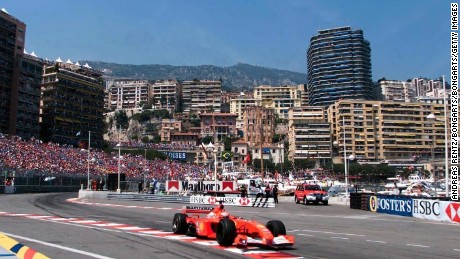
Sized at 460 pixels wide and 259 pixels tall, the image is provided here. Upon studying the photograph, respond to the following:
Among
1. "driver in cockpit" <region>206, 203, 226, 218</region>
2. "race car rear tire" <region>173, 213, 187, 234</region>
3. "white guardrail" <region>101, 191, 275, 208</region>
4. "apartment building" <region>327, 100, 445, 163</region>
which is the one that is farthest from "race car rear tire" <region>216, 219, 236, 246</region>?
"apartment building" <region>327, 100, 445, 163</region>

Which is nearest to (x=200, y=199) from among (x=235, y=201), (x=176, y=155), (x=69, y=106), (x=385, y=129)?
(x=235, y=201)

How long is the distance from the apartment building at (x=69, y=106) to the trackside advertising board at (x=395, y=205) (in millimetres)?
102846

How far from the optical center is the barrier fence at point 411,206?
81.2 feet

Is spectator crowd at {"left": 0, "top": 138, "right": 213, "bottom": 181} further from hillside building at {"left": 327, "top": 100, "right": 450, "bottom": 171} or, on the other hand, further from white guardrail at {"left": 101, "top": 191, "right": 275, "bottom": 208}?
hillside building at {"left": 327, "top": 100, "right": 450, "bottom": 171}

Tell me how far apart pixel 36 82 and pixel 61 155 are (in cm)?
5282

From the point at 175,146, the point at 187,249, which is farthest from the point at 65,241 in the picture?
the point at 175,146


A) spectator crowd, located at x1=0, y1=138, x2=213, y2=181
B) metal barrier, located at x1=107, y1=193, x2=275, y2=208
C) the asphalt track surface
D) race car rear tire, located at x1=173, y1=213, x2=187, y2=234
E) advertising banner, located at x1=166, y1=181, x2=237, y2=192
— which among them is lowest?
metal barrier, located at x1=107, y1=193, x2=275, y2=208

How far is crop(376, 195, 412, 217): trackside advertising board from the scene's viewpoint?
2866 cm

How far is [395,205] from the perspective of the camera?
30141mm

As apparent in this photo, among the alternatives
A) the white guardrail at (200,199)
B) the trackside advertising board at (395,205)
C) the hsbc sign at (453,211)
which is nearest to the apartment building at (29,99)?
the white guardrail at (200,199)

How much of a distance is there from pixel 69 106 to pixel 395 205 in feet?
374

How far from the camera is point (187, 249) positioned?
39.6 ft

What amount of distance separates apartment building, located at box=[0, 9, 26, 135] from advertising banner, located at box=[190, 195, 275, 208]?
255 feet

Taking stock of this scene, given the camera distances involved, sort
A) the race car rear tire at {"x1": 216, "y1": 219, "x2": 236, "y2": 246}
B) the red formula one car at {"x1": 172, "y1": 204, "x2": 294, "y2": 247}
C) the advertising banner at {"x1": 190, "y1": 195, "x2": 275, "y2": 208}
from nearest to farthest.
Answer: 1. the red formula one car at {"x1": 172, "y1": 204, "x2": 294, "y2": 247}
2. the race car rear tire at {"x1": 216, "y1": 219, "x2": 236, "y2": 246}
3. the advertising banner at {"x1": 190, "y1": 195, "x2": 275, "y2": 208}
